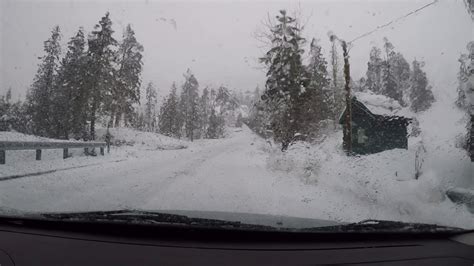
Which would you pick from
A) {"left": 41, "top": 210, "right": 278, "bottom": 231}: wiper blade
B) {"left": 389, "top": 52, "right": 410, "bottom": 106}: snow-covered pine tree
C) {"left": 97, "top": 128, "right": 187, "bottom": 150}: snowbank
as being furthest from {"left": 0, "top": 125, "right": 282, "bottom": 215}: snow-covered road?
{"left": 389, "top": 52, "right": 410, "bottom": 106}: snow-covered pine tree

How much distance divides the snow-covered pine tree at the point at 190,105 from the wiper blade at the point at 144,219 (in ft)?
13.9

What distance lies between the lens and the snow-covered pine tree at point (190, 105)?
7670 millimetres

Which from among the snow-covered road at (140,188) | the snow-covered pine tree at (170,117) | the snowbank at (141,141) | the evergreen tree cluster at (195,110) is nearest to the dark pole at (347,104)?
the snow-covered road at (140,188)

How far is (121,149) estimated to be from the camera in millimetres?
14352

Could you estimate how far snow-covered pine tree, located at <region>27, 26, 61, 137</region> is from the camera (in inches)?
293

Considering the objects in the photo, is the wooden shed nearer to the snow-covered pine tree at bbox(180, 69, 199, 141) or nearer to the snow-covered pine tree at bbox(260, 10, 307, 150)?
the snow-covered pine tree at bbox(260, 10, 307, 150)

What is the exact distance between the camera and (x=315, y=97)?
25.9ft

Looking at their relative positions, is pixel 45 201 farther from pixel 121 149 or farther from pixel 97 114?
pixel 121 149

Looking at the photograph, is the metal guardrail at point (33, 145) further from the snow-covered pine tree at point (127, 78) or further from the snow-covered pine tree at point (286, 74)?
the snow-covered pine tree at point (286, 74)

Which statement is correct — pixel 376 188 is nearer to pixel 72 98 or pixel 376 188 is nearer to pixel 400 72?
pixel 400 72

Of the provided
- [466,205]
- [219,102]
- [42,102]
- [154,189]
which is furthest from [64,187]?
[466,205]

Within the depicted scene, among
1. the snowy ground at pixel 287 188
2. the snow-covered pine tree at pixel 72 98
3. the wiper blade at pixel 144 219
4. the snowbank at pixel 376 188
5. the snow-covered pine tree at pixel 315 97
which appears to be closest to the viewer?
the wiper blade at pixel 144 219

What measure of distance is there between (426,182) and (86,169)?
368 inches

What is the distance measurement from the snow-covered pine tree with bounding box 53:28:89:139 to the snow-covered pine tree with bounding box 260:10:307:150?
493 cm
